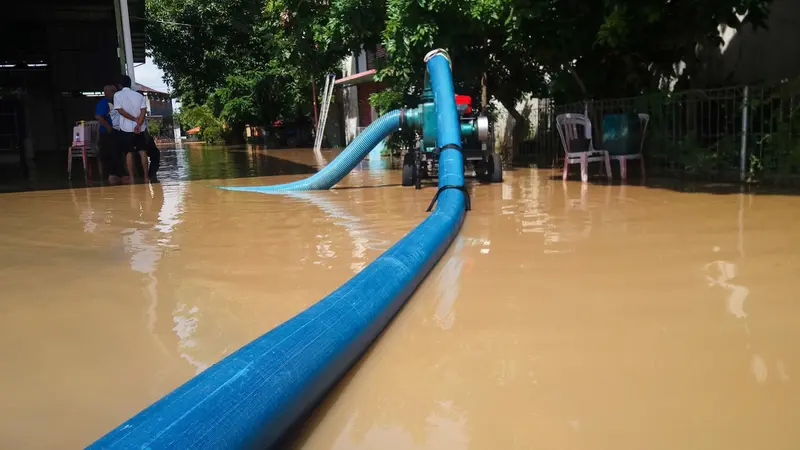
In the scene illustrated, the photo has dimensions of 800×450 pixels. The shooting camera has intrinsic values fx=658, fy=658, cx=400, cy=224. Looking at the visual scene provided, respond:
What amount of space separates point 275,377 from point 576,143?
25.8 feet

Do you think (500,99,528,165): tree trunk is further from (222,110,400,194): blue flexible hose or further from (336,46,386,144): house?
(336,46,386,144): house

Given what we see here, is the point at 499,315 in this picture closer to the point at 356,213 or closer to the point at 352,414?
the point at 352,414

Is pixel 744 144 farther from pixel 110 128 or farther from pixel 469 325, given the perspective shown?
pixel 110 128

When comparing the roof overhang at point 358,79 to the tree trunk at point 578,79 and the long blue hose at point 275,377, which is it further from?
the long blue hose at point 275,377

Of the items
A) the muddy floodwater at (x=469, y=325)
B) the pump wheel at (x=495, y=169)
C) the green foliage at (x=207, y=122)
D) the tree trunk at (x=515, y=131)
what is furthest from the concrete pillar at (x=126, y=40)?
the green foliage at (x=207, y=122)

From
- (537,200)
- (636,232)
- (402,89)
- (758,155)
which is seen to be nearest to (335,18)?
(402,89)

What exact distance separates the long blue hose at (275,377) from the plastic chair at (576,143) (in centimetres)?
612

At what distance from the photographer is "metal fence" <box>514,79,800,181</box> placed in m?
7.42

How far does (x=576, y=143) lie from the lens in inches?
359

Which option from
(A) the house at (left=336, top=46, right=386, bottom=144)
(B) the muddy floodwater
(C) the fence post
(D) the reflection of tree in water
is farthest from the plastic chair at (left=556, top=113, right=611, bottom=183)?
(A) the house at (left=336, top=46, right=386, bottom=144)

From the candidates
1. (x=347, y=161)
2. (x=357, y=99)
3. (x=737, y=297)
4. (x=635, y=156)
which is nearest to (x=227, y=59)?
(x=357, y=99)

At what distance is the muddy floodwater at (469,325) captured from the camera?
2125 mm

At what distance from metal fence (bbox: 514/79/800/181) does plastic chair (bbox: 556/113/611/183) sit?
0.66 meters

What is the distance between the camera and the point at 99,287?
3746 mm
